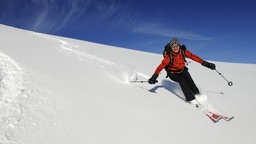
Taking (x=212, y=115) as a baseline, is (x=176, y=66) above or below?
above

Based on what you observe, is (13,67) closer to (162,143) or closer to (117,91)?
(117,91)

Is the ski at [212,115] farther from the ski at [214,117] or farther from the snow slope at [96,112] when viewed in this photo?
the snow slope at [96,112]

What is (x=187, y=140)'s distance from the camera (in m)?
3.80

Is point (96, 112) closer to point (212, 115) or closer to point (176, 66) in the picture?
point (212, 115)

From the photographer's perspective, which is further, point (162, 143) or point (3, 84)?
point (3, 84)

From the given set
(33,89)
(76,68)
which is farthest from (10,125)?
(76,68)

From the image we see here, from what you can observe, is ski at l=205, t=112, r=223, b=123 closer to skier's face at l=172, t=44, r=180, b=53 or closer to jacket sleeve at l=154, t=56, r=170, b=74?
jacket sleeve at l=154, t=56, r=170, b=74

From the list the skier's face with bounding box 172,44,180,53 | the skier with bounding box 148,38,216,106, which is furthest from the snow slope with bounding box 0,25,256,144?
the skier's face with bounding box 172,44,180,53

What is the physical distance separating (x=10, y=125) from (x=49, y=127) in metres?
0.45

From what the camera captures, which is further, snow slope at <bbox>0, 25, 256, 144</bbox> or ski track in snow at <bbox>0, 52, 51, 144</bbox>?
snow slope at <bbox>0, 25, 256, 144</bbox>

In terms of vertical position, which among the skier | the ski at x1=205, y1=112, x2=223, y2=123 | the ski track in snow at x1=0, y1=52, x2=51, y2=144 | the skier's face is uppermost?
the skier's face

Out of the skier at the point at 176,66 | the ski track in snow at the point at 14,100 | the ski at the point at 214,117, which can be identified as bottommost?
the ski track in snow at the point at 14,100

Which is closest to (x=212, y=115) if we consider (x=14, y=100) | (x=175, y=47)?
(x=175, y=47)

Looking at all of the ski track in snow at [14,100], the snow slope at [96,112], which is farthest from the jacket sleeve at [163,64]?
the ski track in snow at [14,100]
